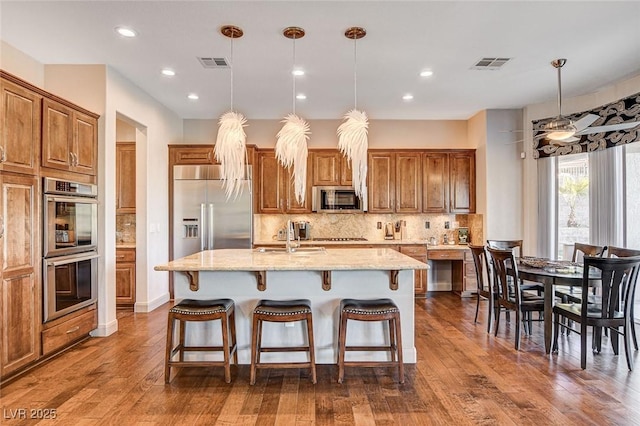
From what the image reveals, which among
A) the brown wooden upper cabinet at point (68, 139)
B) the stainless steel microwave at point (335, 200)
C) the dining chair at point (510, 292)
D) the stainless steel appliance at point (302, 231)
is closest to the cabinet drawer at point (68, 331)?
the brown wooden upper cabinet at point (68, 139)

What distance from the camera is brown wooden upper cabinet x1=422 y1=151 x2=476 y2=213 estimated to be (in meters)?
6.41

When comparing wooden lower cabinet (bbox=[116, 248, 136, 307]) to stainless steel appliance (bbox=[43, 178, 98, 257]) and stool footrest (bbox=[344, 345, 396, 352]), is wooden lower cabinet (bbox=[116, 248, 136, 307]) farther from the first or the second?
stool footrest (bbox=[344, 345, 396, 352])

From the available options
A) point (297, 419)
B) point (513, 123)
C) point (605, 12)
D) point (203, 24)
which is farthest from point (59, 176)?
point (513, 123)

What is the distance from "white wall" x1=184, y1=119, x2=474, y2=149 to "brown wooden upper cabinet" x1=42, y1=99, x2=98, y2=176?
8.48 ft

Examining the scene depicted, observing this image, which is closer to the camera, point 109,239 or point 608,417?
point 608,417

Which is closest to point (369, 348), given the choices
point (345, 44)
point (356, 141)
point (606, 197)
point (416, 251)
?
point (356, 141)

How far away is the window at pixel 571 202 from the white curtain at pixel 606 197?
0.20 metres

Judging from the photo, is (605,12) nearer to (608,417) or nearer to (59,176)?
(608,417)

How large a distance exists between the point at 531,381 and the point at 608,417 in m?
0.58

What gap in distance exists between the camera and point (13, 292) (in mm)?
3104

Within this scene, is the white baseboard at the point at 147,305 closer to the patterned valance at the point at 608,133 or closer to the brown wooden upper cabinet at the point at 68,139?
the brown wooden upper cabinet at the point at 68,139

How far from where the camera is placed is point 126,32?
11.3 ft

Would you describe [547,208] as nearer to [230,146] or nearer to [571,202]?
[571,202]

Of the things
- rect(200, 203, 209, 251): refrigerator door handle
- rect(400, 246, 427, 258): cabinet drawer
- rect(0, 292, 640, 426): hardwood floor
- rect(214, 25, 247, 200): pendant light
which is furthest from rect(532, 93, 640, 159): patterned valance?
rect(200, 203, 209, 251): refrigerator door handle
